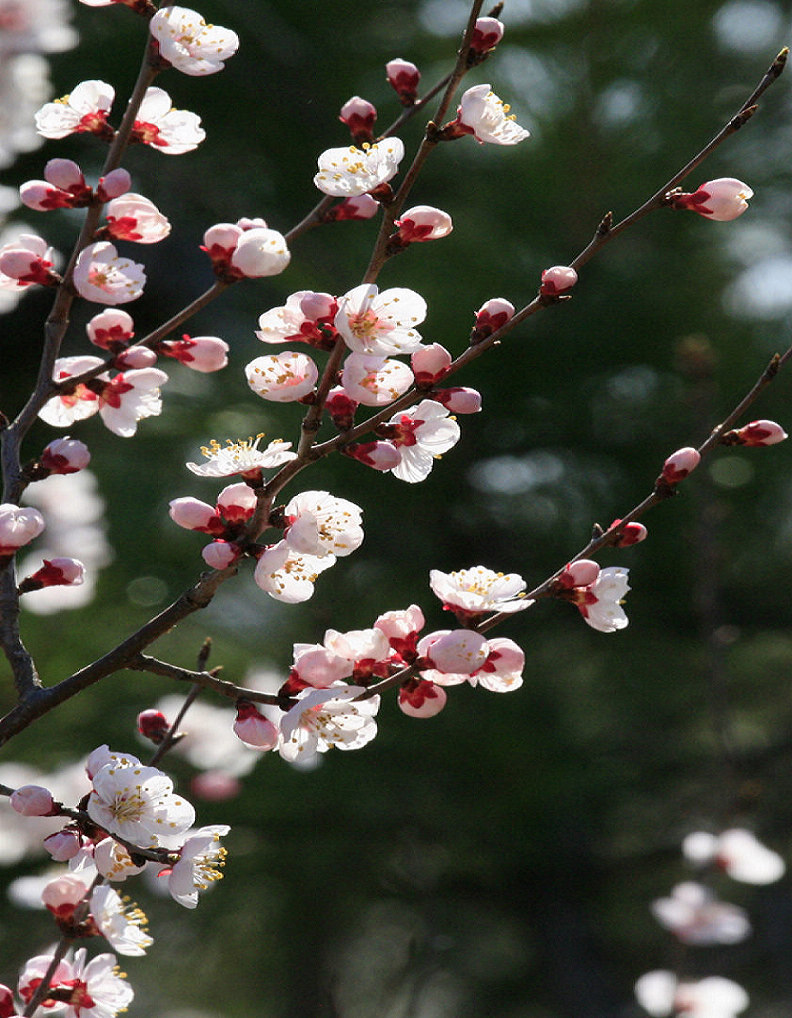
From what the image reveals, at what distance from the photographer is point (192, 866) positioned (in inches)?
21.5

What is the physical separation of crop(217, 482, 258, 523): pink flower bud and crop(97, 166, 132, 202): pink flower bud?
0.18 m

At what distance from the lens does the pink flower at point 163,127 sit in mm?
624

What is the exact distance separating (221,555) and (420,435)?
139mm

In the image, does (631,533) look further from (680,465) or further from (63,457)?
(63,457)

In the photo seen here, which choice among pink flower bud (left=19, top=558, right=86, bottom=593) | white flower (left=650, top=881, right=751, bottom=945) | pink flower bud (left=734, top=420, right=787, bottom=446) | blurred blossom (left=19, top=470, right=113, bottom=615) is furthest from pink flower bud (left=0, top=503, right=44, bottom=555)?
white flower (left=650, top=881, right=751, bottom=945)

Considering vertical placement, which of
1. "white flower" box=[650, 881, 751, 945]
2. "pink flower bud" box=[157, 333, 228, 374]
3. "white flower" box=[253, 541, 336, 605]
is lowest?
"white flower" box=[650, 881, 751, 945]

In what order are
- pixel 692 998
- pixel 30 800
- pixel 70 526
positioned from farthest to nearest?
1. pixel 70 526
2. pixel 692 998
3. pixel 30 800

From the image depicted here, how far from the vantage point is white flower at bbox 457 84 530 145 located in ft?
1.83

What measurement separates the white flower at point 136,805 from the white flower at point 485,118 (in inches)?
15.4

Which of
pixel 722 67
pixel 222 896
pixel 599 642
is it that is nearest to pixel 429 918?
pixel 222 896

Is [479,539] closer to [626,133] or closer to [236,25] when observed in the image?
[626,133]

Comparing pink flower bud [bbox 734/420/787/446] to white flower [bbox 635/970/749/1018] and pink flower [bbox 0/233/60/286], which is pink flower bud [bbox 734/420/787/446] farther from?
white flower [bbox 635/970/749/1018]

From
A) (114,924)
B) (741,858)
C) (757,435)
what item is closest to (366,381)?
(757,435)

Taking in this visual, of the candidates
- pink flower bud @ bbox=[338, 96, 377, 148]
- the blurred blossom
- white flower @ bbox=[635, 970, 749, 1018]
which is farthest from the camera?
the blurred blossom
